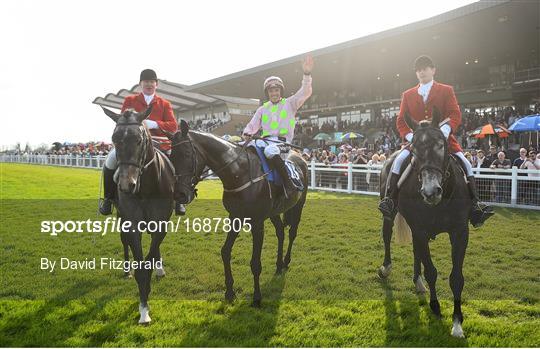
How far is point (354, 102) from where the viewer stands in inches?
1308

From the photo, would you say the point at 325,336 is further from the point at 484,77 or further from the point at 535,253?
the point at 484,77

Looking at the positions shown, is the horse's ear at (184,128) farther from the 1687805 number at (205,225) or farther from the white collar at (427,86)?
the 1687805 number at (205,225)

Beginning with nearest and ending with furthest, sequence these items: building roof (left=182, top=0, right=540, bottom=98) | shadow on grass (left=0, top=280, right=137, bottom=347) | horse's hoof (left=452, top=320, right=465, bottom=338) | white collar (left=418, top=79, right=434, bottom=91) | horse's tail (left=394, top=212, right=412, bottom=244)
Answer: shadow on grass (left=0, top=280, right=137, bottom=347)
horse's hoof (left=452, top=320, right=465, bottom=338)
white collar (left=418, top=79, right=434, bottom=91)
horse's tail (left=394, top=212, right=412, bottom=244)
building roof (left=182, top=0, right=540, bottom=98)

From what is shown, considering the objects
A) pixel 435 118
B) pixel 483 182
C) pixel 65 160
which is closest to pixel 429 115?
pixel 435 118

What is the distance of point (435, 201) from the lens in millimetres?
3549

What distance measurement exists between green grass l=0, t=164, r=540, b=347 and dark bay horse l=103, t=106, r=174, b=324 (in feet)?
1.54

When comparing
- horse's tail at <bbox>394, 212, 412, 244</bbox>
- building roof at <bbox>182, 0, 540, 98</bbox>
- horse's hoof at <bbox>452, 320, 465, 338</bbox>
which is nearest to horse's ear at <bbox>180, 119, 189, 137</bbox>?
horse's tail at <bbox>394, 212, 412, 244</bbox>

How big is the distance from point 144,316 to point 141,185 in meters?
1.32

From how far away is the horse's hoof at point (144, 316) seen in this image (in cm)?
Result: 382

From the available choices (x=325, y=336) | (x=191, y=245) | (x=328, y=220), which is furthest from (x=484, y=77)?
(x=325, y=336)

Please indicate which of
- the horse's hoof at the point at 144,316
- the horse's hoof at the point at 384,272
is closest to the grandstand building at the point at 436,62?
the horse's hoof at the point at 384,272

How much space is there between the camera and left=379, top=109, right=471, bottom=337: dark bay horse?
3646 mm

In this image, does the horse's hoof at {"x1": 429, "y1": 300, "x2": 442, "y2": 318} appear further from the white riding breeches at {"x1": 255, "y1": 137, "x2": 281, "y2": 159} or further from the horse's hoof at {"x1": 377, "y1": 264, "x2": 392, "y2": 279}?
the white riding breeches at {"x1": 255, "y1": 137, "x2": 281, "y2": 159}

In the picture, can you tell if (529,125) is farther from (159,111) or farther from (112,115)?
(112,115)
